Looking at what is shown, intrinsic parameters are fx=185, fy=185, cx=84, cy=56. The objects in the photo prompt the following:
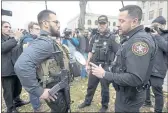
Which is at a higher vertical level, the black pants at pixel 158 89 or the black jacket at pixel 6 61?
the black jacket at pixel 6 61

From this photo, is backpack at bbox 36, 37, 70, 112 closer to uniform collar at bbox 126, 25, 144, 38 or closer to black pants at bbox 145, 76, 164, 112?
uniform collar at bbox 126, 25, 144, 38

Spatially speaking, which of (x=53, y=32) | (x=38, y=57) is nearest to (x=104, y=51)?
(x=53, y=32)

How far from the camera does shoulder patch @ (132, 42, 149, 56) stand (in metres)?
2.08

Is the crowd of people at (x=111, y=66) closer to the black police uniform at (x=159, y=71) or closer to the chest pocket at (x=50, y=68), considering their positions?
the chest pocket at (x=50, y=68)

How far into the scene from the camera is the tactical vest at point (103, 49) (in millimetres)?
3908

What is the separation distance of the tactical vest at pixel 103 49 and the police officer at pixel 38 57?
1567 millimetres

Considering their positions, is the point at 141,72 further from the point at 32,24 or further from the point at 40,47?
the point at 32,24

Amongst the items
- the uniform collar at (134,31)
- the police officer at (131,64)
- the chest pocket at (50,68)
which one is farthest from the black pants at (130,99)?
the chest pocket at (50,68)

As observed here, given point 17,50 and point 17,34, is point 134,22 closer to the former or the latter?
point 17,34

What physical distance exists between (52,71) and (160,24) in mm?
2489

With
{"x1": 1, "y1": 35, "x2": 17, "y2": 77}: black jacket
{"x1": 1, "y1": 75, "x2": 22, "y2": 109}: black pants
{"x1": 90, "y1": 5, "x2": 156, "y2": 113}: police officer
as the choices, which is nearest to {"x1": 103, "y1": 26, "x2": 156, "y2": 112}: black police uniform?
{"x1": 90, "y1": 5, "x2": 156, "y2": 113}: police officer

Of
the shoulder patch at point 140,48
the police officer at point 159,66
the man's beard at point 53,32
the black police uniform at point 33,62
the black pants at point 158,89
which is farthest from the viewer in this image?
the black pants at point 158,89

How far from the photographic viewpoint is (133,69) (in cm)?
210

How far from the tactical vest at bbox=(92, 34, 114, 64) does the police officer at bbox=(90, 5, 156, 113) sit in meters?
1.45
